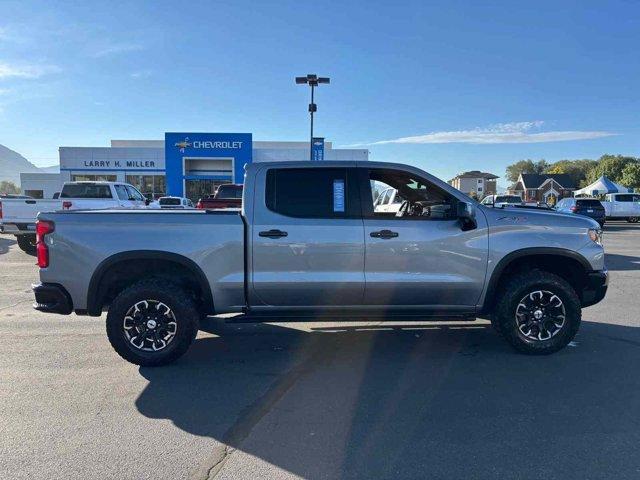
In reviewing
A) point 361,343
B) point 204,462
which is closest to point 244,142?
point 361,343

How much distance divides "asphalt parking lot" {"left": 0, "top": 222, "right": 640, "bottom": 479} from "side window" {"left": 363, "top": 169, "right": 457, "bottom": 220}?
148cm

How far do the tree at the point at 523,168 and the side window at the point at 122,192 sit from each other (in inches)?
5328

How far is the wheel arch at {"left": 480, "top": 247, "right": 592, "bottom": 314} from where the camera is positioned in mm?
4934

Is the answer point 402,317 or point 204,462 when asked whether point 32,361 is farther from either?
point 402,317

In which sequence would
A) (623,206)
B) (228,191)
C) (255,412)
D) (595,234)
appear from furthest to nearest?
(623,206) < (228,191) < (595,234) < (255,412)

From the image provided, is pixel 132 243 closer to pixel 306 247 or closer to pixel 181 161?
pixel 306 247

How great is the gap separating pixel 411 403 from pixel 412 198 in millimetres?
2465

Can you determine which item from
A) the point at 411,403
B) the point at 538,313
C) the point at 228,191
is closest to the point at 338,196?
the point at 411,403

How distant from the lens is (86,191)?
48.9 ft

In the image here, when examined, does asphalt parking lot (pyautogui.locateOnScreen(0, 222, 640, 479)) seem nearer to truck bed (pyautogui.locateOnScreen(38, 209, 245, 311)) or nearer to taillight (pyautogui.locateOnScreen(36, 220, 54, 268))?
truck bed (pyautogui.locateOnScreen(38, 209, 245, 311))

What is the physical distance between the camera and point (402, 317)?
4.93 m

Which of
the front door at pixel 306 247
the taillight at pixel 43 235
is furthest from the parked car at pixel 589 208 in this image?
the taillight at pixel 43 235

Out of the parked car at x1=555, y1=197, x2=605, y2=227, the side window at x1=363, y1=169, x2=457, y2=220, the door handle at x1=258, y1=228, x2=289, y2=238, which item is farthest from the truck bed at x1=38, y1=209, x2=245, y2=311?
the parked car at x1=555, y1=197, x2=605, y2=227

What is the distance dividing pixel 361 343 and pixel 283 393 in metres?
1.58
